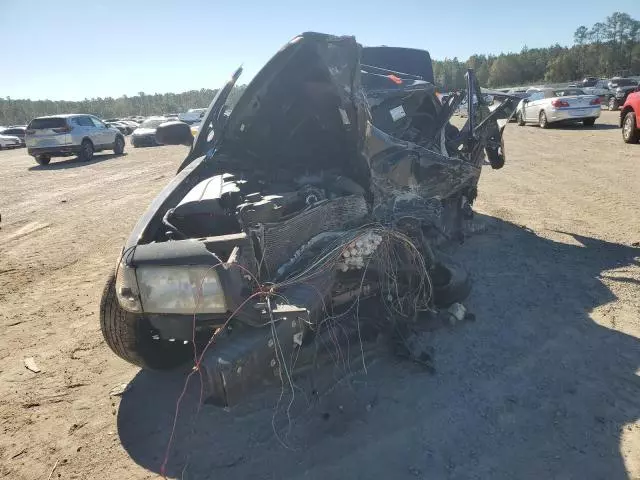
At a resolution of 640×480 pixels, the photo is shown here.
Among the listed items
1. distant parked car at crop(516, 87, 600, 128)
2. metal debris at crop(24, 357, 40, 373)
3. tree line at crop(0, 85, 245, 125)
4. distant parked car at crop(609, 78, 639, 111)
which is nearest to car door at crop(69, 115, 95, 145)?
metal debris at crop(24, 357, 40, 373)

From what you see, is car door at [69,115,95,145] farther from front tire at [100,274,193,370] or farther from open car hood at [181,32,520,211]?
front tire at [100,274,193,370]

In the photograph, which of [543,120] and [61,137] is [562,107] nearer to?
[543,120]

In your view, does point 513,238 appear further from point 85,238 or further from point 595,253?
point 85,238

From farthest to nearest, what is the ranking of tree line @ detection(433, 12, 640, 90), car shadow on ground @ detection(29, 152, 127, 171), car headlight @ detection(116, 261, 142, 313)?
tree line @ detection(433, 12, 640, 90)
car shadow on ground @ detection(29, 152, 127, 171)
car headlight @ detection(116, 261, 142, 313)

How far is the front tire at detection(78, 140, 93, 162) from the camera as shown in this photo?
1722 cm

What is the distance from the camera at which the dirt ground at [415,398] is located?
244cm

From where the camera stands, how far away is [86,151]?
17.4 meters

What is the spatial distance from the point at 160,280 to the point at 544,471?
211 cm

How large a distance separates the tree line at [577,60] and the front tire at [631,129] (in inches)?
1559

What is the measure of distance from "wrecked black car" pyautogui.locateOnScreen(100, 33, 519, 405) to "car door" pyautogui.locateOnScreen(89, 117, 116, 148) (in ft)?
52.9

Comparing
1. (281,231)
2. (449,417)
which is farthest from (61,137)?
(449,417)

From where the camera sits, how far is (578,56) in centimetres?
5969

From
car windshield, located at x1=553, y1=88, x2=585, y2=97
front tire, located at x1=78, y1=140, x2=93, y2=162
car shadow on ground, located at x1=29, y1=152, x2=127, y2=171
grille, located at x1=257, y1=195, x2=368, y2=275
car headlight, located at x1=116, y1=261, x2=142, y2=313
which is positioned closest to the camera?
car headlight, located at x1=116, y1=261, x2=142, y2=313

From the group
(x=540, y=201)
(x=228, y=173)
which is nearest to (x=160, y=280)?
(x=228, y=173)
